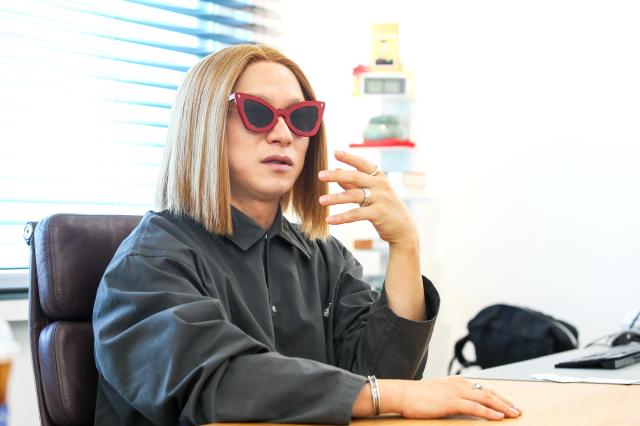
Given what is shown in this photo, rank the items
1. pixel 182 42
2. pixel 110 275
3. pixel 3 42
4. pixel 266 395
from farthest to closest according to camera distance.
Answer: pixel 182 42 < pixel 3 42 < pixel 110 275 < pixel 266 395

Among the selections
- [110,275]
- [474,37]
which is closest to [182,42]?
[474,37]

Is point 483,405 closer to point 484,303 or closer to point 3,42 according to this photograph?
point 3,42

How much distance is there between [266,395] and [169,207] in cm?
48

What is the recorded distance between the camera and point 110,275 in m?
1.38

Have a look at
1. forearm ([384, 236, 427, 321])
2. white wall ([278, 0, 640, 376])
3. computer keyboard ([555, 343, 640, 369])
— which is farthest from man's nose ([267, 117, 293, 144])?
white wall ([278, 0, 640, 376])

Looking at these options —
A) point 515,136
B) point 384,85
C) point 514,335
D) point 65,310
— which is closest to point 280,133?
point 65,310

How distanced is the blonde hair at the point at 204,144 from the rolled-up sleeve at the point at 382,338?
12.9 inches

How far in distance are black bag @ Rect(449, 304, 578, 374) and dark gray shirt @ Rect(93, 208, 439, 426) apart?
141 cm

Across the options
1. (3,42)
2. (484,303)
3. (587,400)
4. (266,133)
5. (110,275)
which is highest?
(3,42)

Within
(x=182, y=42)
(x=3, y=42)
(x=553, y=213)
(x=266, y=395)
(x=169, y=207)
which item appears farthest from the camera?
(x=553, y=213)

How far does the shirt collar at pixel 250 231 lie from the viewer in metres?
1.56

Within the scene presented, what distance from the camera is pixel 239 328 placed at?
1409 millimetres

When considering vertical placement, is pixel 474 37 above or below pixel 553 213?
above

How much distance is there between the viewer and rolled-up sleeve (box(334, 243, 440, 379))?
5.24 ft
